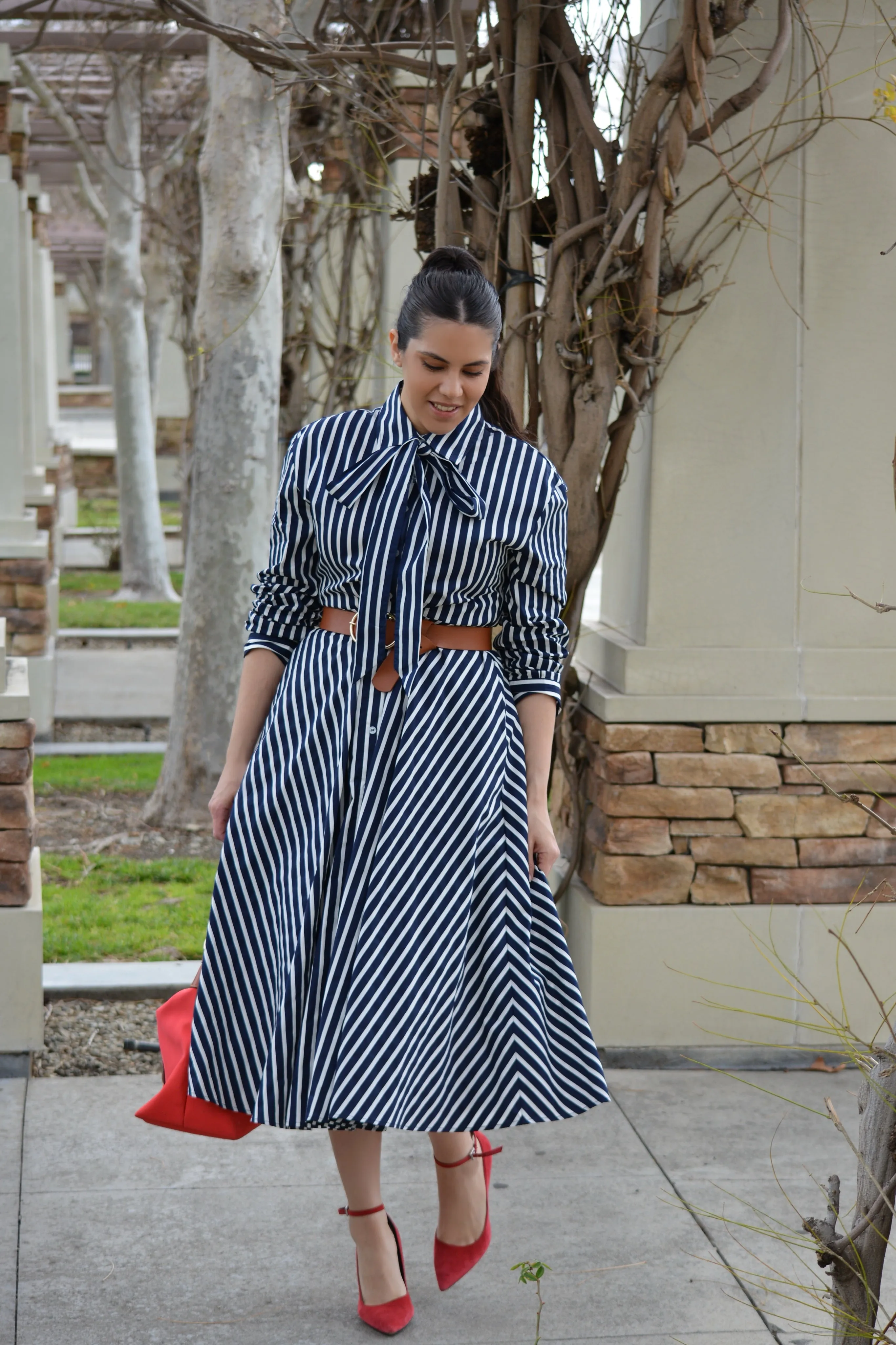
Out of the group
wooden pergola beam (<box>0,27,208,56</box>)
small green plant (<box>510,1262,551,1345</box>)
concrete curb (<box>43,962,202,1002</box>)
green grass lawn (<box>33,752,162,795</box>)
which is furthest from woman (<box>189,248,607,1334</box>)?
wooden pergola beam (<box>0,27,208,56</box>)

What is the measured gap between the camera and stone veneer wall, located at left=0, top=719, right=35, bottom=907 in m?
3.24

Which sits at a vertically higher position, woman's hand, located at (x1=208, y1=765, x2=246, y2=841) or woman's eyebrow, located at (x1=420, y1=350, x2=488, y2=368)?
woman's eyebrow, located at (x1=420, y1=350, x2=488, y2=368)

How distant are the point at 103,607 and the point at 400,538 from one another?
359 inches

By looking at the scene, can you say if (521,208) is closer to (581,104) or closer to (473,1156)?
(581,104)

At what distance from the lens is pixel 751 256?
3281mm

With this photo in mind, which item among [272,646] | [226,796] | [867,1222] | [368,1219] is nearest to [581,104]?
[272,646]

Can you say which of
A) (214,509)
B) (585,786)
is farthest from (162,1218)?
(214,509)

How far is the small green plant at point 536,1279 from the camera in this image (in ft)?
6.96

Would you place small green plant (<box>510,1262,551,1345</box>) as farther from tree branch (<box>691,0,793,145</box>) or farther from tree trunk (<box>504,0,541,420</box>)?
tree branch (<box>691,0,793,145</box>)

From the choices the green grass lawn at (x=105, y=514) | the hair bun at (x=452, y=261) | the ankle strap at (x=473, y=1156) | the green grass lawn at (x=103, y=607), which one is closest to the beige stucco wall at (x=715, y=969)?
the ankle strap at (x=473, y=1156)

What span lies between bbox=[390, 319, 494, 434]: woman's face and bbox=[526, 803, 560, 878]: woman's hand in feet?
2.04

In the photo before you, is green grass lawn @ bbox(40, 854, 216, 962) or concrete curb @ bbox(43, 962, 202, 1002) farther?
green grass lawn @ bbox(40, 854, 216, 962)

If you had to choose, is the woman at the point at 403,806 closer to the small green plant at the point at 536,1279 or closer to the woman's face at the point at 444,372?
the woman's face at the point at 444,372

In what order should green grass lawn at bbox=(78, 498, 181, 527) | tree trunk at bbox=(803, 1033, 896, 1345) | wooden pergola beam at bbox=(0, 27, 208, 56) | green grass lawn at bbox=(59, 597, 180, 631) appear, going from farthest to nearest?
green grass lawn at bbox=(78, 498, 181, 527), green grass lawn at bbox=(59, 597, 180, 631), wooden pergola beam at bbox=(0, 27, 208, 56), tree trunk at bbox=(803, 1033, 896, 1345)
